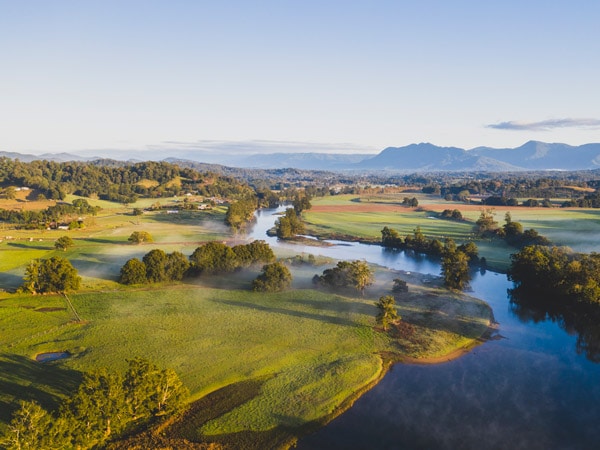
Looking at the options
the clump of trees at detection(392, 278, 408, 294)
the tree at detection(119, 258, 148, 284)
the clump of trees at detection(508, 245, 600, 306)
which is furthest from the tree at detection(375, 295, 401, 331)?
the tree at detection(119, 258, 148, 284)

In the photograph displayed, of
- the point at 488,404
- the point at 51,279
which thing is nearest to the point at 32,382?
the point at 51,279

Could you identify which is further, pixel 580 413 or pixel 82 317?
pixel 82 317

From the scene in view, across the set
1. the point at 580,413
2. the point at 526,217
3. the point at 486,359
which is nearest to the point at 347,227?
the point at 526,217

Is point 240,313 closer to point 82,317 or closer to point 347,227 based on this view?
point 82,317

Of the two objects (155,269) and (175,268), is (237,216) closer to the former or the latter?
(175,268)

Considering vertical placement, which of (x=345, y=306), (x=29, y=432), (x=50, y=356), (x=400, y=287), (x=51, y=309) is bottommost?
(x=50, y=356)

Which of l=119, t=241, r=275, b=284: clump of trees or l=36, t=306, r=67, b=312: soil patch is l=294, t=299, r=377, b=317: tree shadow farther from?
l=36, t=306, r=67, b=312: soil patch
